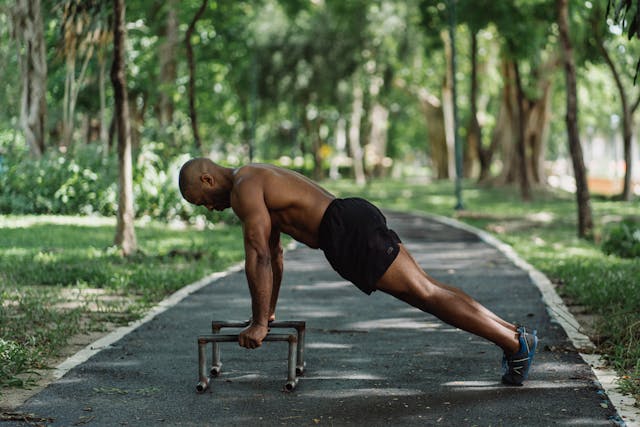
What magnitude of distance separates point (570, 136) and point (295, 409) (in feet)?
41.0

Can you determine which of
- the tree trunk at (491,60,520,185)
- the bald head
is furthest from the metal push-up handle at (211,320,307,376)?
the tree trunk at (491,60,520,185)

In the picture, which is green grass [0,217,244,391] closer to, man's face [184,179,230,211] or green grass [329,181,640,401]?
man's face [184,179,230,211]

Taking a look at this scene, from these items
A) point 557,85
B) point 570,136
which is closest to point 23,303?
point 570,136

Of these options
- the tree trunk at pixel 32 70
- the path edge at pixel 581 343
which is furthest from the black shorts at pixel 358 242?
the tree trunk at pixel 32 70

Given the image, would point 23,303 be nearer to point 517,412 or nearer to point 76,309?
point 76,309

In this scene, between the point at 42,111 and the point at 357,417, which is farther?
the point at 42,111

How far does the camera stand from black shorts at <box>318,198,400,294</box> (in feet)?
18.4

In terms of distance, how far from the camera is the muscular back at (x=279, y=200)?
567 centimetres

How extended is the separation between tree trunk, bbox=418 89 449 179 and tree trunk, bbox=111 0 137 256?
34831mm

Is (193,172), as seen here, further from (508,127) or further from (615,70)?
(508,127)

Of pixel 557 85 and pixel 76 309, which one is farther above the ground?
pixel 557 85

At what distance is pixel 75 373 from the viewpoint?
6.39 meters

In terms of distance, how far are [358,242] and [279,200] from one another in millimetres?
516

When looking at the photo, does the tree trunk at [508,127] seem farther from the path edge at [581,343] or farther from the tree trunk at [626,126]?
the path edge at [581,343]
